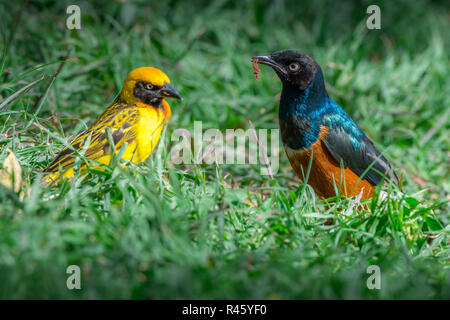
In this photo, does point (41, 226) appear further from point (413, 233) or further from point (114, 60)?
point (114, 60)

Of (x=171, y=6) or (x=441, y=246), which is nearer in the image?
(x=441, y=246)

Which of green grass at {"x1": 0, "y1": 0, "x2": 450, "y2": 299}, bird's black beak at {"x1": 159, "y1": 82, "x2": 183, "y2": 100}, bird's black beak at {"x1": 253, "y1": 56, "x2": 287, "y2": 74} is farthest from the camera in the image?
bird's black beak at {"x1": 159, "y1": 82, "x2": 183, "y2": 100}

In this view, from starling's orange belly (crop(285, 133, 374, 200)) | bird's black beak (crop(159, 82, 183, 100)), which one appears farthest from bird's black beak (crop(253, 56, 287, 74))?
bird's black beak (crop(159, 82, 183, 100))

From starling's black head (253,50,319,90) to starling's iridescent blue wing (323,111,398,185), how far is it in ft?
0.97

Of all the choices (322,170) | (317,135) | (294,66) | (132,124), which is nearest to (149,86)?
(132,124)

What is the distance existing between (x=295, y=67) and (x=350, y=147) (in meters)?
0.65

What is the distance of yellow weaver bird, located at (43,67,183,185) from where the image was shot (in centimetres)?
330

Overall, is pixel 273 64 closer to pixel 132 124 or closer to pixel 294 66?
pixel 294 66

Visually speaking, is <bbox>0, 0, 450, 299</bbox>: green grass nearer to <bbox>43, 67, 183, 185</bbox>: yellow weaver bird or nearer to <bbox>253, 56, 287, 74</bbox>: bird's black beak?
<bbox>43, 67, 183, 185</bbox>: yellow weaver bird

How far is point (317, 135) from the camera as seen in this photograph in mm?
3521

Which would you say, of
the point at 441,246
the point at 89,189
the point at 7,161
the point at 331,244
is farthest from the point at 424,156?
the point at 7,161

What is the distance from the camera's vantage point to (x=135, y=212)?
2.51 m
